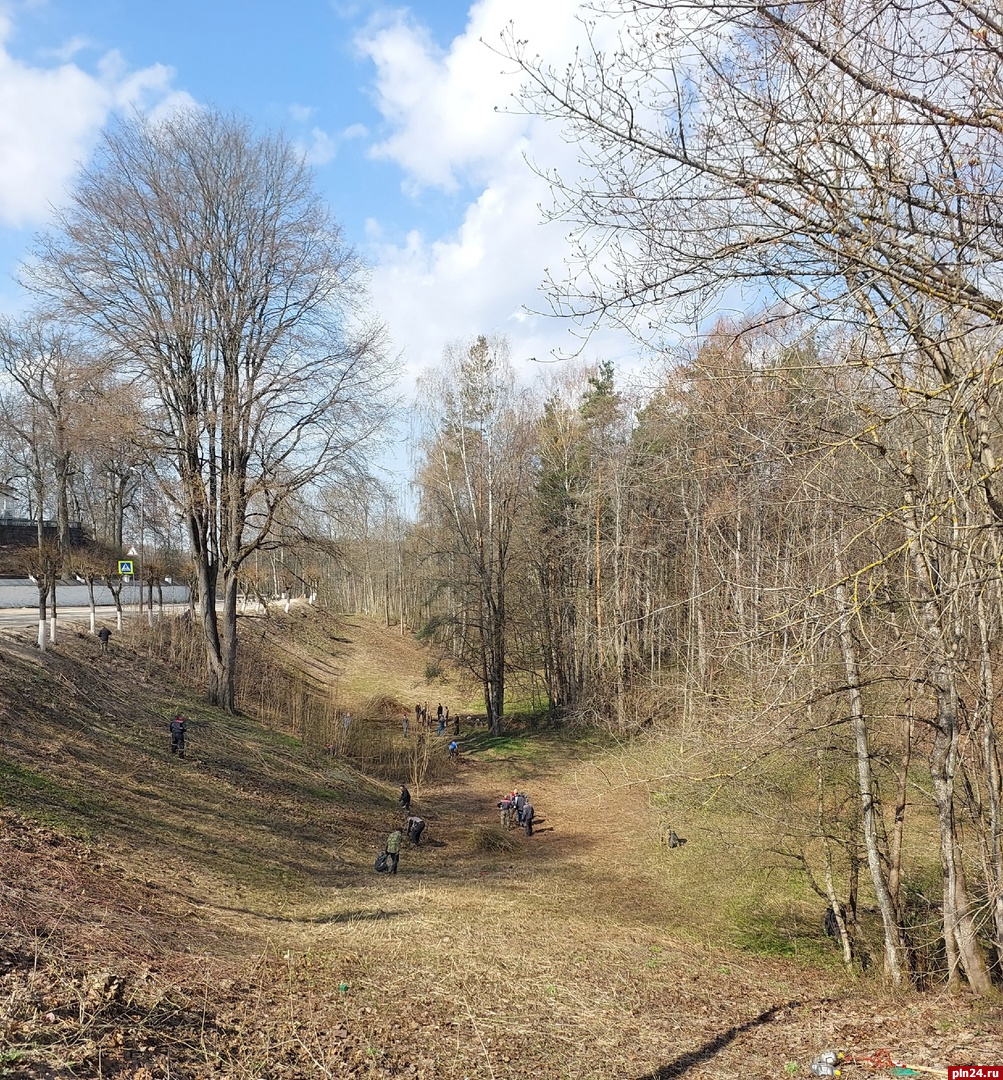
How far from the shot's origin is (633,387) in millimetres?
8172

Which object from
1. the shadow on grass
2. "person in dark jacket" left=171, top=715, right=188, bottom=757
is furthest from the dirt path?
"person in dark jacket" left=171, top=715, right=188, bottom=757

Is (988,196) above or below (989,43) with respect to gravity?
below

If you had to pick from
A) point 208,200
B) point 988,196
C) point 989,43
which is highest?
point 208,200

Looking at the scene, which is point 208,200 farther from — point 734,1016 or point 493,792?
point 734,1016

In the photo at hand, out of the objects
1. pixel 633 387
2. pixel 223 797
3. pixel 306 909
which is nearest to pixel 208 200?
pixel 223 797

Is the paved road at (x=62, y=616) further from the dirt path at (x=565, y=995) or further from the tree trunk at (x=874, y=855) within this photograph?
the tree trunk at (x=874, y=855)

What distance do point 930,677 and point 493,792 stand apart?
53.0 feet

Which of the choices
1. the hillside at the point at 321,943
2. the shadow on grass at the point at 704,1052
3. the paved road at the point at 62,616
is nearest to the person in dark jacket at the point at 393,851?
the hillside at the point at 321,943

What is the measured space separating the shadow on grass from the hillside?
3 centimetres

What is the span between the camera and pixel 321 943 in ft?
26.4

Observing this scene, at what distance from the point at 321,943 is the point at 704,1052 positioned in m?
3.86

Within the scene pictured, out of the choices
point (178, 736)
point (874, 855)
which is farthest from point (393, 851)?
point (874, 855)

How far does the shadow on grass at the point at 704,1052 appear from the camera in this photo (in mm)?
5984

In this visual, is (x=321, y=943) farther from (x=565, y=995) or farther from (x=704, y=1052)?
(x=704, y=1052)
